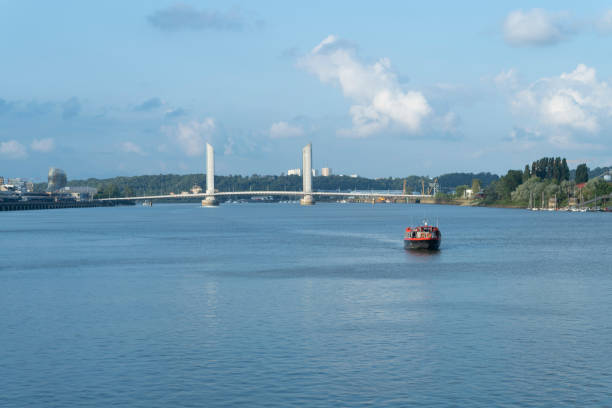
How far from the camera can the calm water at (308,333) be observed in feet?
84.7

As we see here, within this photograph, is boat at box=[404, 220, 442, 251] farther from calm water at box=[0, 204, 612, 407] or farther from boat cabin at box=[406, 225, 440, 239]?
calm water at box=[0, 204, 612, 407]

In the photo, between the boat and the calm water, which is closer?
the calm water

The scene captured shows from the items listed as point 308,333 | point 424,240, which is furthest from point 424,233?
point 308,333

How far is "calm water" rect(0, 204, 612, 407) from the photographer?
25.8 m

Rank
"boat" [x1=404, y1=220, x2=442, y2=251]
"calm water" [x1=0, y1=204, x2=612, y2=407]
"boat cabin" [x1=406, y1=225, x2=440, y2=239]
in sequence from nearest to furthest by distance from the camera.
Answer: "calm water" [x1=0, y1=204, x2=612, y2=407]
"boat" [x1=404, y1=220, x2=442, y2=251]
"boat cabin" [x1=406, y1=225, x2=440, y2=239]

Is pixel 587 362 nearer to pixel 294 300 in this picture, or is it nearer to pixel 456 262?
pixel 294 300

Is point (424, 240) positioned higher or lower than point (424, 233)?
lower

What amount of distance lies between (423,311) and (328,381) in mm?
16111

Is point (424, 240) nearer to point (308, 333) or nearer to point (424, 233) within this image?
point (424, 233)

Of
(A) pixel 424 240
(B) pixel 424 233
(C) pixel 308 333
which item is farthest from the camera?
(B) pixel 424 233

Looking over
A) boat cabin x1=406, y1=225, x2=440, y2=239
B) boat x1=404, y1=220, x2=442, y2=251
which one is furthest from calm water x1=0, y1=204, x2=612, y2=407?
boat cabin x1=406, y1=225, x2=440, y2=239

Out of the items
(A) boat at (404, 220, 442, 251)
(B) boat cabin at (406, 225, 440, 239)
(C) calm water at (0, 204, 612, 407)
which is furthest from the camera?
(B) boat cabin at (406, 225, 440, 239)

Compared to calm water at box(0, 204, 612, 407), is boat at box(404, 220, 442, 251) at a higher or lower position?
higher

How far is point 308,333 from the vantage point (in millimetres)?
35656
